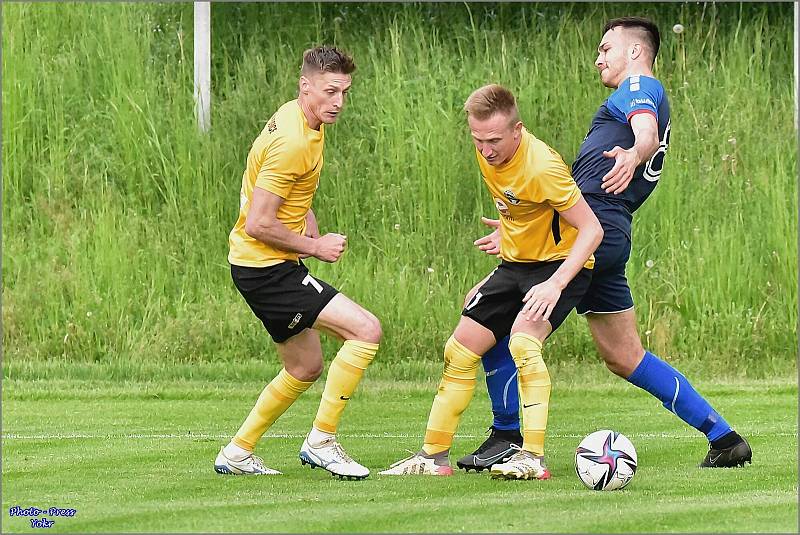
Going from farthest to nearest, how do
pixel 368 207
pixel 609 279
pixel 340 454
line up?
pixel 368 207
pixel 609 279
pixel 340 454

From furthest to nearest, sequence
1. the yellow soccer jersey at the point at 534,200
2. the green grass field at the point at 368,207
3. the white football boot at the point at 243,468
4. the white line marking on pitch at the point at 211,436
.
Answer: the green grass field at the point at 368,207
the white line marking on pitch at the point at 211,436
the white football boot at the point at 243,468
the yellow soccer jersey at the point at 534,200

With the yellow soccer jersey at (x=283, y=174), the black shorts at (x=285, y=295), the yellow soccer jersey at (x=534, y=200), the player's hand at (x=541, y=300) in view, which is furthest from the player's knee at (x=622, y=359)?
the yellow soccer jersey at (x=283, y=174)

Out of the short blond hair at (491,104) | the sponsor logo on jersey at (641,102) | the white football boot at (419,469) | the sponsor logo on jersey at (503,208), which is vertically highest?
the short blond hair at (491,104)

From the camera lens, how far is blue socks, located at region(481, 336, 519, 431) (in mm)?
7156

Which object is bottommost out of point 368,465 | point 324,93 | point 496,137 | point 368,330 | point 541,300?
point 368,465

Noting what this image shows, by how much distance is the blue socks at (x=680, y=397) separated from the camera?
23.2ft

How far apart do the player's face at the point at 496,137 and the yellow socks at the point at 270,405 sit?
1515mm

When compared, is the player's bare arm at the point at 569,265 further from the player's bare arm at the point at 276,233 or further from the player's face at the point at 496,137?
the player's bare arm at the point at 276,233

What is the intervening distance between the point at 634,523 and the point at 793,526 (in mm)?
613

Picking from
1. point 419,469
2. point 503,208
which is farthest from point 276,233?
point 419,469

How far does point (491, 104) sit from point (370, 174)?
348 inches

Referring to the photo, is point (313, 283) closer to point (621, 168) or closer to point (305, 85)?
point (305, 85)

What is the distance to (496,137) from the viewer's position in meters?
6.36

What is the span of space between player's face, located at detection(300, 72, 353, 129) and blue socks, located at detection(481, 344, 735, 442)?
152 centimetres
